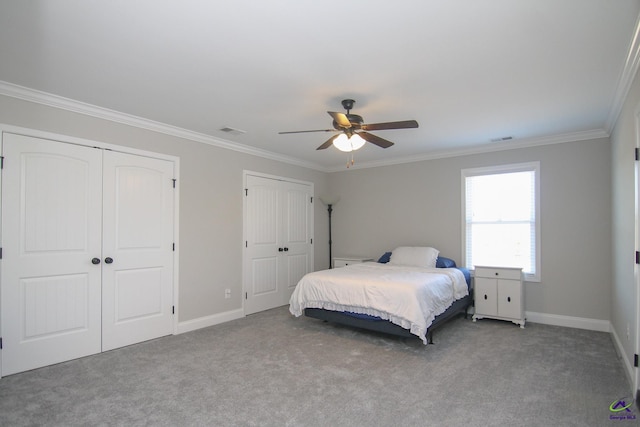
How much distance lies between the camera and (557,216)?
4.67 meters

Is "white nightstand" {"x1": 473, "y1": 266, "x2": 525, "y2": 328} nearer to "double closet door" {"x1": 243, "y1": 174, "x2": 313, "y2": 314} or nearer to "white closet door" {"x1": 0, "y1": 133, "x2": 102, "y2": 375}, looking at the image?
"double closet door" {"x1": 243, "y1": 174, "x2": 313, "y2": 314}

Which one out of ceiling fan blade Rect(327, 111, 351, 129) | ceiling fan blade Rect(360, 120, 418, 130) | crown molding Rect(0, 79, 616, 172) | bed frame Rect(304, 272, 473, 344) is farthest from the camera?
bed frame Rect(304, 272, 473, 344)

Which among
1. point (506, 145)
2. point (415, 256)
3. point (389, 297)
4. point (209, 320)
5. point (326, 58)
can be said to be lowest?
point (209, 320)

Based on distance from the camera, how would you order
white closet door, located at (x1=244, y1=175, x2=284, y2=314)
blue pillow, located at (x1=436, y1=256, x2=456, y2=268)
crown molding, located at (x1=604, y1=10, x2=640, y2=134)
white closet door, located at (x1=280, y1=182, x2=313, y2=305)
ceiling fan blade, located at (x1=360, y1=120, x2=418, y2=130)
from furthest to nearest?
white closet door, located at (x1=280, y1=182, x2=313, y2=305)
white closet door, located at (x1=244, y1=175, x2=284, y2=314)
blue pillow, located at (x1=436, y1=256, x2=456, y2=268)
ceiling fan blade, located at (x1=360, y1=120, x2=418, y2=130)
crown molding, located at (x1=604, y1=10, x2=640, y2=134)

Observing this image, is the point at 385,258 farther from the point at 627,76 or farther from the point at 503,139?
the point at 627,76

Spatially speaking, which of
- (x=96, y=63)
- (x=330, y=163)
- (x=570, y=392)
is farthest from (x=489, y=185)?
(x=96, y=63)

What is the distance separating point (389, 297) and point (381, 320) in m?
0.29

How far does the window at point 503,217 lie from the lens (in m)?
4.86

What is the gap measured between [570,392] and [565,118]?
2.86 meters

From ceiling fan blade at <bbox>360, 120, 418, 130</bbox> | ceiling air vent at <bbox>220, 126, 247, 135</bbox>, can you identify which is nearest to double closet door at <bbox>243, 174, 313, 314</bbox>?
ceiling air vent at <bbox>220, 126, 247, 135</bbox>

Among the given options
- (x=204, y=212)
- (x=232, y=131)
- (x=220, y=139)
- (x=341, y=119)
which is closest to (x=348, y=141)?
(x=341, y=119)

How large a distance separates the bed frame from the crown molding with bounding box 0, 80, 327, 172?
2.50 meters

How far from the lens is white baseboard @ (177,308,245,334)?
4356 mm

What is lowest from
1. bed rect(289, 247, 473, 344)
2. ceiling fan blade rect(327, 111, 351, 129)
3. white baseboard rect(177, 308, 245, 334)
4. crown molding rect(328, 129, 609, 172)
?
white baseboard rect(177, 308, 245, 334)
